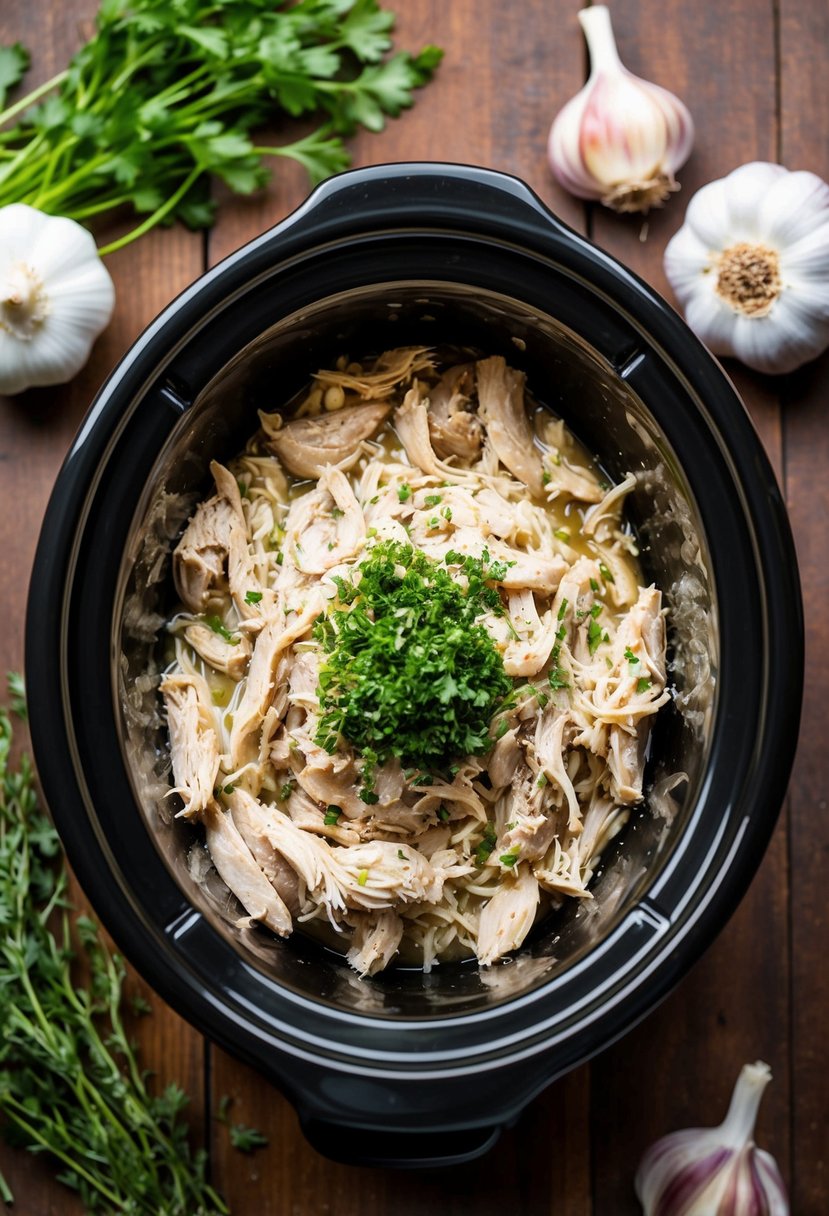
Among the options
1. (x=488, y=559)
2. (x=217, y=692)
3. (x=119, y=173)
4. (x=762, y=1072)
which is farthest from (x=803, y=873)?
(x=119, y=173)

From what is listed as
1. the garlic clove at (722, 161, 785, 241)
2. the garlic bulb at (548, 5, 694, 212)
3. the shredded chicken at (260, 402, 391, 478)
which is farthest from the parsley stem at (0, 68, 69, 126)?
the garlic clove at (722, 161, 785, 241)

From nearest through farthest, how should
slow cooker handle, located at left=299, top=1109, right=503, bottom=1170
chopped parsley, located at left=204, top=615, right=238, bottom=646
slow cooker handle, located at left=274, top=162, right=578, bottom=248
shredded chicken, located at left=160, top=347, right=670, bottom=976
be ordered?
slow cooker handle, located at left=299, top=1109, right=503, bottom=1170
slow cooker handle, located at left=274, top=162, right=578, bottom=248
shredded chicken, located at left=160, top=347, right=670, bottom=976
chopped parsley, located at left=204, top=615, right=238, bottom=646

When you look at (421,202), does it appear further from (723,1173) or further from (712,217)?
(723,1173)

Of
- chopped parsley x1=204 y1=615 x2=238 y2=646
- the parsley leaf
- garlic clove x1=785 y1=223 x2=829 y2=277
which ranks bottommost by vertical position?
chopped parsley x1=204 y1=615 x2=238 y2=646

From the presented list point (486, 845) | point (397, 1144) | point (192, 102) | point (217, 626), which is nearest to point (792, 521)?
point (486, 845)

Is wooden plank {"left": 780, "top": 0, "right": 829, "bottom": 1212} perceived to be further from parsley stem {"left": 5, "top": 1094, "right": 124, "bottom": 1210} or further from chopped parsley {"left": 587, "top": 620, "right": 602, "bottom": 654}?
parsley stem {"left": 5, "top": 1094, "right": 124, "bottom": 1210}

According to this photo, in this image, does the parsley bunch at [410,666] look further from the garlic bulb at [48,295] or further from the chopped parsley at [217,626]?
the garlic bulb at [48,295]

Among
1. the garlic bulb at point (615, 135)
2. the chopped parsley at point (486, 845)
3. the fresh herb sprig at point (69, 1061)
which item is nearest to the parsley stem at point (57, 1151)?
the fresh herb sprig at point (69, 1061)

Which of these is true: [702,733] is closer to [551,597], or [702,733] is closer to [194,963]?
[551,597]
